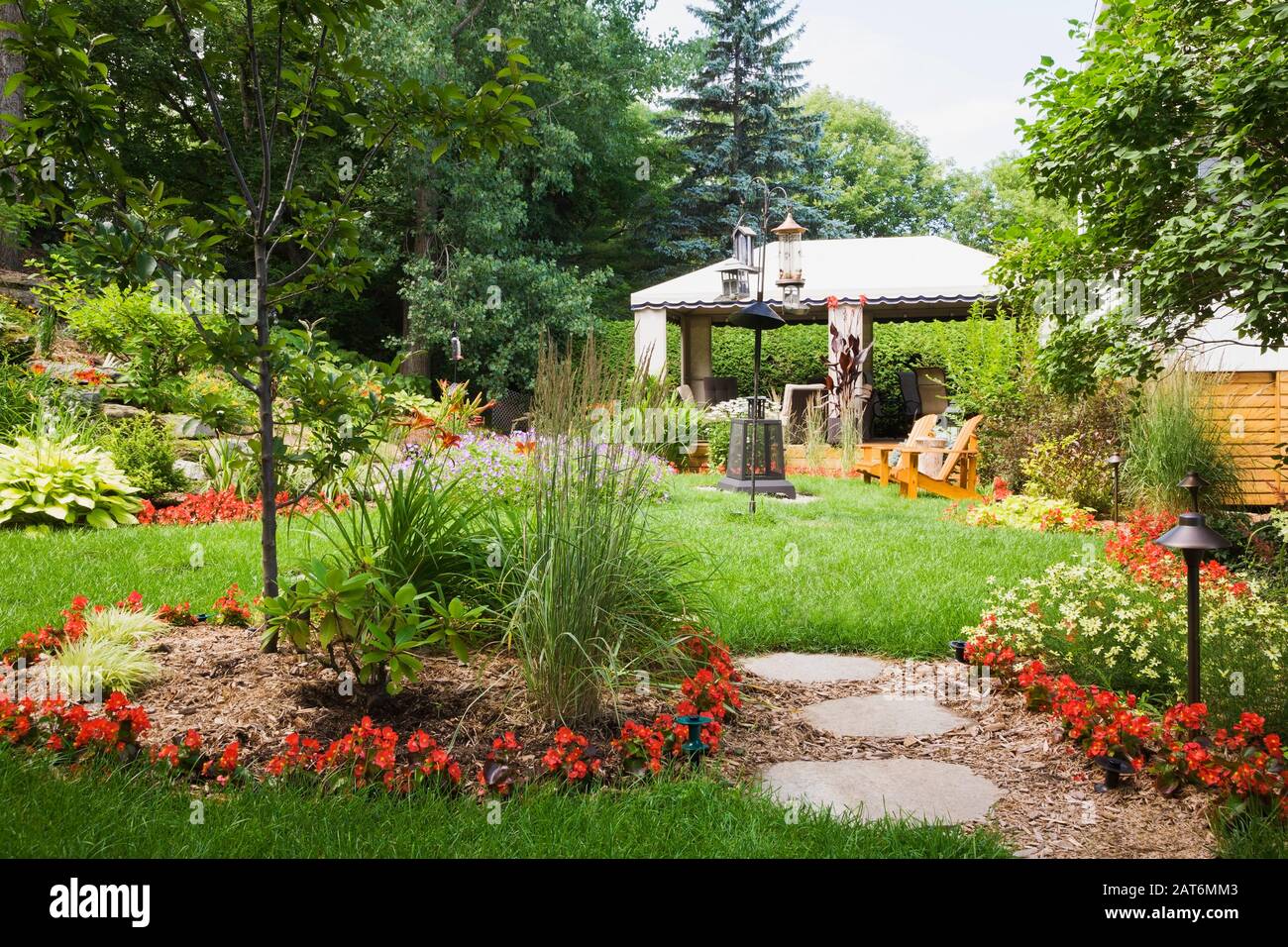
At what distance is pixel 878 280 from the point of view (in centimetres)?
1416

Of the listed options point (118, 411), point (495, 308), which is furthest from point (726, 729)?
point (495, 308)

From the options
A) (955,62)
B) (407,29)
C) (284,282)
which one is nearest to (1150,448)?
(284,282)

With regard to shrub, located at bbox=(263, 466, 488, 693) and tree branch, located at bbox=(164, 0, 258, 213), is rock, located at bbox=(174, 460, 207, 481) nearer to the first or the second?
shrub, located at bbox=(263, 466, 488, 693)

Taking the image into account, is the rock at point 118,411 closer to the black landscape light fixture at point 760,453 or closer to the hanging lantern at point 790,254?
the black landscape light fixture at point 760,453

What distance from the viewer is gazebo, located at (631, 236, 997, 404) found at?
13445mm

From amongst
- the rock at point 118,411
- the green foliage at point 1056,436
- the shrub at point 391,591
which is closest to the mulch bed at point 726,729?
the shrub at point 391,591

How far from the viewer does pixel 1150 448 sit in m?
6.59

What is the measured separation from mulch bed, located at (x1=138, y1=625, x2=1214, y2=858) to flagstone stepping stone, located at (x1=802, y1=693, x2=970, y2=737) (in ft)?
0.16

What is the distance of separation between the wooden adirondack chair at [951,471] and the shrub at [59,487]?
6400 millimetres

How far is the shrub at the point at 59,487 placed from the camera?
5.99m

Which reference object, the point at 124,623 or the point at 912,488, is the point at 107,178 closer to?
the point at 124,623

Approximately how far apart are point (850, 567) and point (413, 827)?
351cm
